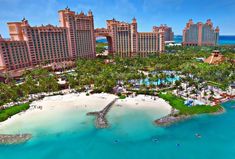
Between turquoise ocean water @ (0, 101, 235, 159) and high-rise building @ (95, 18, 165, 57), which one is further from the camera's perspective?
high-rise building @ (95, 18, 165, 57)

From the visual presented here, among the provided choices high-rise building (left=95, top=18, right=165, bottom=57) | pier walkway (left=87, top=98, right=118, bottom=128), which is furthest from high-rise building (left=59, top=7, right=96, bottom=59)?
pier walkway (left=87, top=98, right=118, bottom=128)

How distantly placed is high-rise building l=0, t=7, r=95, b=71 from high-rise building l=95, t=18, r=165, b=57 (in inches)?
528

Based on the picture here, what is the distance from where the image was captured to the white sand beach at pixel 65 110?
42.8 m

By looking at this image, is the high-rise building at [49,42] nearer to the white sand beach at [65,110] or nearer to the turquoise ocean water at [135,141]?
the white sand beach at [65,110]

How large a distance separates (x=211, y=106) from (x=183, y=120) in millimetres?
10618

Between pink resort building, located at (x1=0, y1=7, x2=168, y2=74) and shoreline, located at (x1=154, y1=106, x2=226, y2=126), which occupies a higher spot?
pink resort building, located at (x1=0, y1=7, x2=168, y2=74)

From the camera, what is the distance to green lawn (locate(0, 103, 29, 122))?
46.9 metres

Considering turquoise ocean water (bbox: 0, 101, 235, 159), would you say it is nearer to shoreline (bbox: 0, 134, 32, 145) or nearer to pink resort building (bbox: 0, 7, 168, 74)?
shoreline (bbox: 0, 134, 32, 145)

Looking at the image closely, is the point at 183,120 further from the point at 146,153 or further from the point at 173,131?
the point at 146,153

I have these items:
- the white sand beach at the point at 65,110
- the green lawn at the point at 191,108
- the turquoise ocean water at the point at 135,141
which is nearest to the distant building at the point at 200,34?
the white sand beach at the point at 65,110

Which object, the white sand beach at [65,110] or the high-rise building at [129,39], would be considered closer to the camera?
the white sand beach at [65,110]

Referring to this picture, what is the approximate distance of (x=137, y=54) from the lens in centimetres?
12662

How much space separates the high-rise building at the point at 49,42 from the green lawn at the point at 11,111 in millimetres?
37753

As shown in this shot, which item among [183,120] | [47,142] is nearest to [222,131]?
[183,120]
